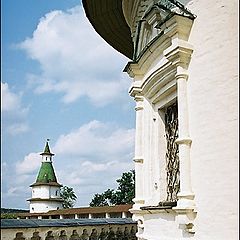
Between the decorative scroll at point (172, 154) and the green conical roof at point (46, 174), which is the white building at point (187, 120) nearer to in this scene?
the decorative scroll at point (172, 154)

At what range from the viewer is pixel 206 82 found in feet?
12.6

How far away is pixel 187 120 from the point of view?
4.07m

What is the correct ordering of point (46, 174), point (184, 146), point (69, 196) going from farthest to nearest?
point (69, 196), point (46, 174), point (184, 146)

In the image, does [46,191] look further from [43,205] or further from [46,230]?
[46,230]

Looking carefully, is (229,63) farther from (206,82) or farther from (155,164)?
(155,164)

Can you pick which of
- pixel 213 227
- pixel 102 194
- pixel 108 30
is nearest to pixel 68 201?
pixel 102 194

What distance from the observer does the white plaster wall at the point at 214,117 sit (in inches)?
137

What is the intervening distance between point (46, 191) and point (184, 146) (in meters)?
42.6

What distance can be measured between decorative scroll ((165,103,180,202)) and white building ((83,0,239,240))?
0.01 m

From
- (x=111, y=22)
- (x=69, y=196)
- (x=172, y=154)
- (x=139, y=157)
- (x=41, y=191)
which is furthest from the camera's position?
(x=69, y=196)

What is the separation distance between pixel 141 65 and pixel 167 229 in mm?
2205

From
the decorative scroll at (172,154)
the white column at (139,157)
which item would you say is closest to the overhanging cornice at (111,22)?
the white column at (139,157)

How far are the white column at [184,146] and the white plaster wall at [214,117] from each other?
58 mm

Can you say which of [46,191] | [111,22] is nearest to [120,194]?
[46,191]
